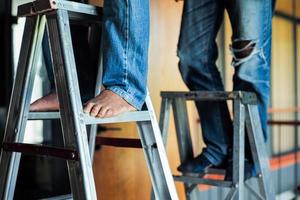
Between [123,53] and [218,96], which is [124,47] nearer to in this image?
[123,53]

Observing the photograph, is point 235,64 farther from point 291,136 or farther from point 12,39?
point 291,136

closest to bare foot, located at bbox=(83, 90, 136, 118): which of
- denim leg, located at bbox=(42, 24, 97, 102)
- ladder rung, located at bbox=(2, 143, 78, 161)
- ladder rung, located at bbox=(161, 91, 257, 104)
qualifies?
ladder rung, located at bbox=(2, 143, 78, 161)

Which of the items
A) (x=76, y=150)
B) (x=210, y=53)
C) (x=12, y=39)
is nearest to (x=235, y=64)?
(x=210, y=53)

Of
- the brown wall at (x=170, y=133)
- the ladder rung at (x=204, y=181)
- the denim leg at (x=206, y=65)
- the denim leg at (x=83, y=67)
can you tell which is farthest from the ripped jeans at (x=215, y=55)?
the brown wall at (x=170, y=133)

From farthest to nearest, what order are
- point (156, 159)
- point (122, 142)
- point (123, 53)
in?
point (122, 142), point (156, 159), point (123, 53)

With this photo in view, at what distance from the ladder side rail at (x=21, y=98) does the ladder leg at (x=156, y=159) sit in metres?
0.33

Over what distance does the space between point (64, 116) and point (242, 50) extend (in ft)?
2.73

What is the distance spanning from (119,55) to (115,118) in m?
0.17

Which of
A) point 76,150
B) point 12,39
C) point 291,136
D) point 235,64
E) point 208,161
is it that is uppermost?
point 12,39

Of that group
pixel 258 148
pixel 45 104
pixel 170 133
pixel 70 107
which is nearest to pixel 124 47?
pixel 70 107

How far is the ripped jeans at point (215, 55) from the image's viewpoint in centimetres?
152

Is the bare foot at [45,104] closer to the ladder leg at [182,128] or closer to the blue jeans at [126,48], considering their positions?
the blue jeans at [126,48]

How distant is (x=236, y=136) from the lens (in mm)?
1449

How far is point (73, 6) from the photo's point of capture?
1105 millimetres
